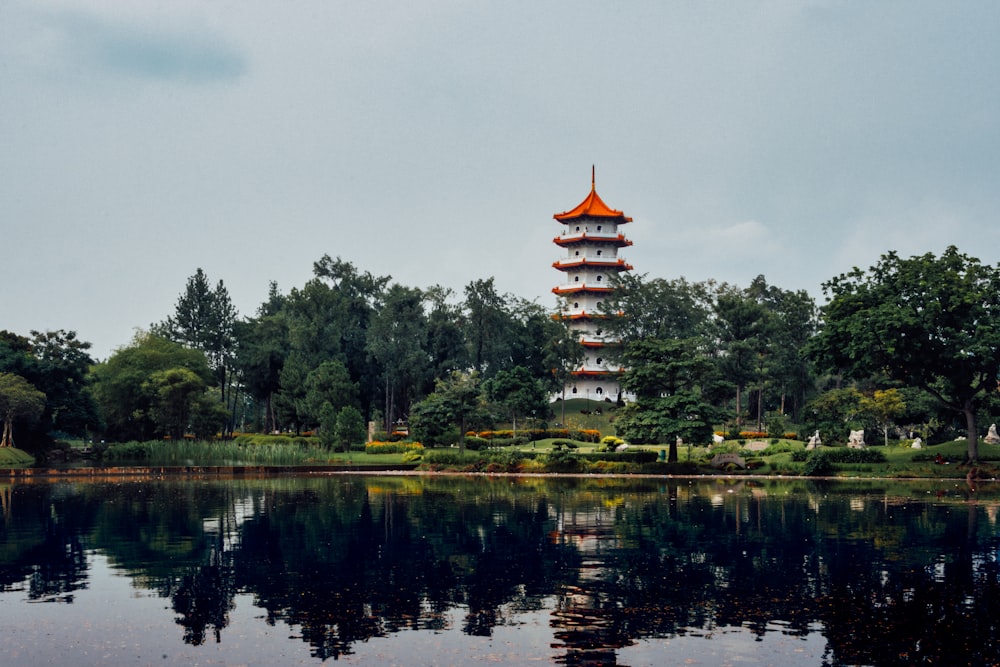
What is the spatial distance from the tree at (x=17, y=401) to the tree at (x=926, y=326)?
167 ft

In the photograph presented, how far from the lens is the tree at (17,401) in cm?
6494

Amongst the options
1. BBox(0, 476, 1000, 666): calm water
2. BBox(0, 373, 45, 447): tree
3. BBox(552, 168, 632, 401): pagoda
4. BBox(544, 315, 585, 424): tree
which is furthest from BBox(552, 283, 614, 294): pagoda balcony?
BBox(0, 476, 1000, 666): calm water

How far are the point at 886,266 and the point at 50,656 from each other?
47253 mm

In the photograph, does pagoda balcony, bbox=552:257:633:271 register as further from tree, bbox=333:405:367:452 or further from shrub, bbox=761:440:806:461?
shrub, bbox=761:440:806:461

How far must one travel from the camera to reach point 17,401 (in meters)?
64.9

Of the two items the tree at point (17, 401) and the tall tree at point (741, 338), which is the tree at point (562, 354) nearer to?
the tall tree at point (741, 338)

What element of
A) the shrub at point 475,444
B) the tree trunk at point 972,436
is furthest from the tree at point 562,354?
the tree trunk at point 972,436

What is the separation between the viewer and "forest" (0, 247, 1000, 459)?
1987 inches

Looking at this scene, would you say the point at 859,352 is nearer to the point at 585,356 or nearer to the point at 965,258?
the point at 965,258

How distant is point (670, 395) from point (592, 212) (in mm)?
45092

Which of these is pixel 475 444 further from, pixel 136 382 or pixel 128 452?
pixel 136 382

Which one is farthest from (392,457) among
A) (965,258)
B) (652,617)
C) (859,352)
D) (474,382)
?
(652,617)

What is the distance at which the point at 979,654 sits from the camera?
47.7 ft

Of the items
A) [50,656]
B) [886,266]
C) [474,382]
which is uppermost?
[886,266]
